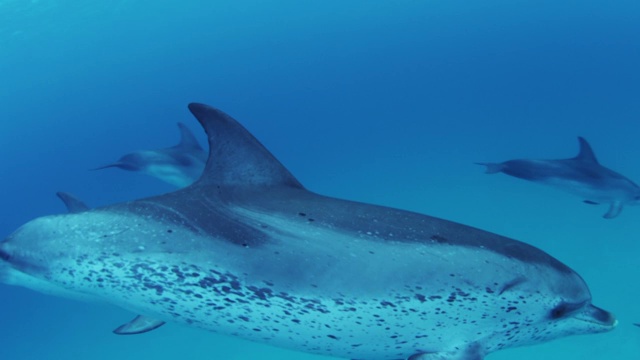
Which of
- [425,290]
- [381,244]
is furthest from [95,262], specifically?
[425,290]

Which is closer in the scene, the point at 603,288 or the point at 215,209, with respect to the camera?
the point at 215,209

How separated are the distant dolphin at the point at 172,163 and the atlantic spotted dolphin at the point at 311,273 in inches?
228

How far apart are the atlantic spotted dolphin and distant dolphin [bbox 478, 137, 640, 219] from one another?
5.70 metres

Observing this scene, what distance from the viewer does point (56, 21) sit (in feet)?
75.9

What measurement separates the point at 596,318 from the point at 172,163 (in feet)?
25.1

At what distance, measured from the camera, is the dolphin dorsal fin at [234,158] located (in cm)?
411

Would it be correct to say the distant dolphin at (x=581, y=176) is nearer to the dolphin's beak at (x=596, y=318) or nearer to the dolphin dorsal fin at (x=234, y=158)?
the dolphin's beak at (x=596, y=318)

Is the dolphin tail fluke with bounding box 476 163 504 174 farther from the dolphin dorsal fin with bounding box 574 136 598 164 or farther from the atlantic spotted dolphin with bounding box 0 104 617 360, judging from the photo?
the atlantic spotted dolphin with bounding box 0 104 617 360

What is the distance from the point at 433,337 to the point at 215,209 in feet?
5.60

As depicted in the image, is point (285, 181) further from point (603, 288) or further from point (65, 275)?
point (603, 288)

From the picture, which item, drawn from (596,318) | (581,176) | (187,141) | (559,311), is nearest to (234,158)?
(559,311)

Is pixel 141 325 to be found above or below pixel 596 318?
below

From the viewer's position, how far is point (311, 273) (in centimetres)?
348

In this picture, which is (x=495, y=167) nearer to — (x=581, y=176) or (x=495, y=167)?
(x=495, y=167)
